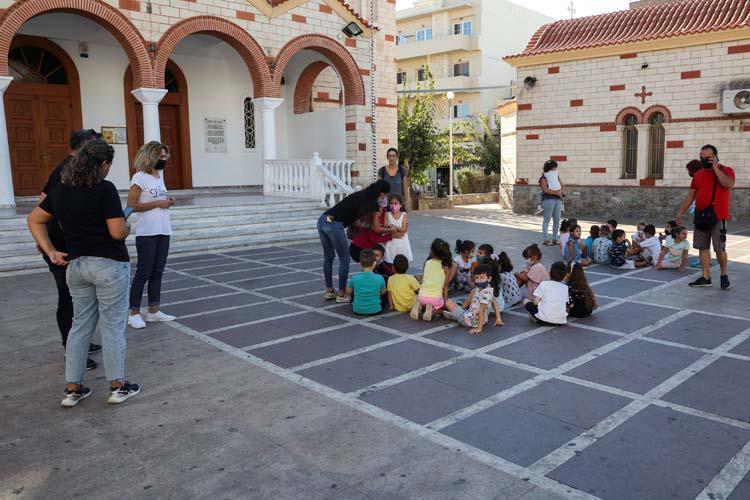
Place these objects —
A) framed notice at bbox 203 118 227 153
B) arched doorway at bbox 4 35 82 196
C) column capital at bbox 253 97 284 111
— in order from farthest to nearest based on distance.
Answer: framed notice at bbox 203 118 227 153 → column capital at bbox 253 97 284 111 → arched doorway at bbox 4 35 82 196

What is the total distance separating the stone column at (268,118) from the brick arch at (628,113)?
32.0 feet

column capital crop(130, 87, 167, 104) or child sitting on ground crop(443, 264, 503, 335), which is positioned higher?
column capital crop(130, 87, 167, 104)

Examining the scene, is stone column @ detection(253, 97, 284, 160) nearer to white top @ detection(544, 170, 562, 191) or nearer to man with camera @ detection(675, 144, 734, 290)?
white top @ detection(544, 170, 562, 191)

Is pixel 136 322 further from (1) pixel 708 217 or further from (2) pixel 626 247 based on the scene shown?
(2) pixel 626 247

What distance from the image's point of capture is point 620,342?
18.4 feet

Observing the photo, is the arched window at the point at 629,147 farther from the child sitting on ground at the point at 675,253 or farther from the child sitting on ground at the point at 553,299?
the child sitting on ground at the point at 553,299

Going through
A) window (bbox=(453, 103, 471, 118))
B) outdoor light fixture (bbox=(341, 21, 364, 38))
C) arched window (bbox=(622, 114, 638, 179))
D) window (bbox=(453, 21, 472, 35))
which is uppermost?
window (bbox=(453, 21, 472, 35))

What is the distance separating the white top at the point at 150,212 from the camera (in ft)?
19.7

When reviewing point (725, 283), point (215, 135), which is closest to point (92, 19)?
point (215, 135)

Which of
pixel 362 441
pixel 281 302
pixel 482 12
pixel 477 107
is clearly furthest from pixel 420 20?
pixel 362 441

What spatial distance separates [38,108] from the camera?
585 inches

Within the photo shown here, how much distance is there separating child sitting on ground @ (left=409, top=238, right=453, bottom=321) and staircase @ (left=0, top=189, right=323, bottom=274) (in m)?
6.37

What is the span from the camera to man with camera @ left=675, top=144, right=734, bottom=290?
7484mm

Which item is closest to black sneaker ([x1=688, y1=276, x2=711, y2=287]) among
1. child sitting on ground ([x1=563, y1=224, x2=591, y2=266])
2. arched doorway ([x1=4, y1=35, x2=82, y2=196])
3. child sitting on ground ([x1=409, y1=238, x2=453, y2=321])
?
child sitting on ground ([x1=563, y1=224, x2=591, y2=266])
